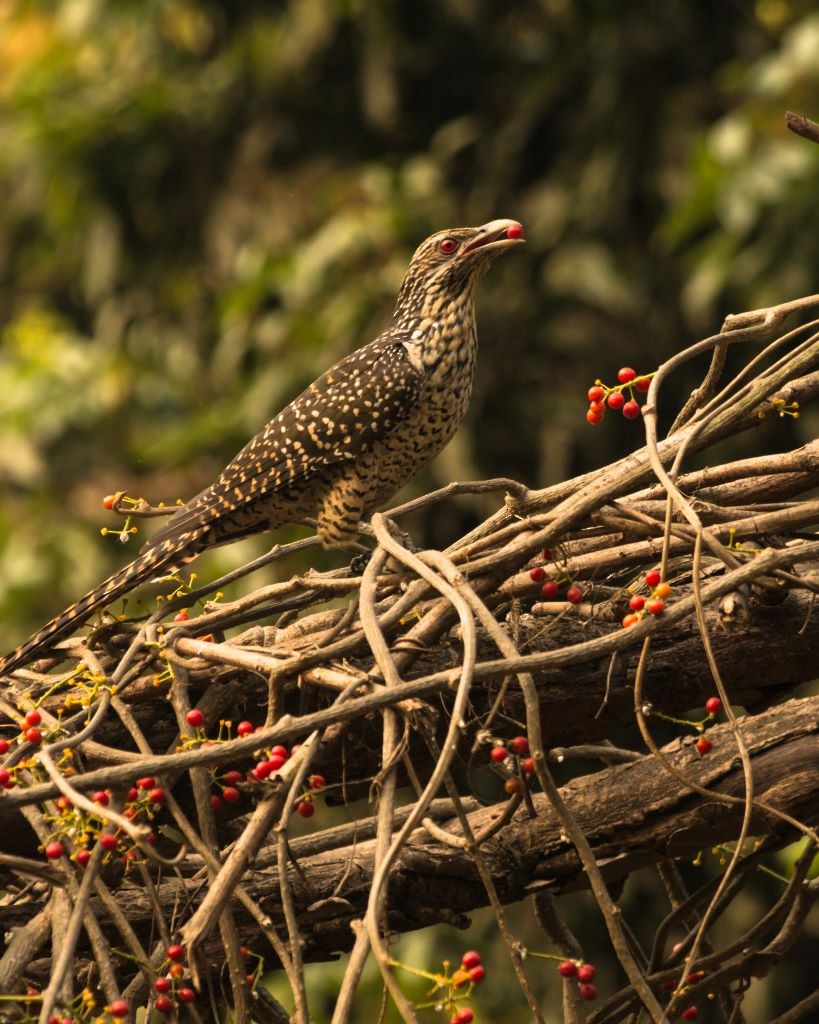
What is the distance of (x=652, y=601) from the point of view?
2525 mm

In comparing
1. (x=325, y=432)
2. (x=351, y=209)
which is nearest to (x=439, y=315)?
(x=325, y=432)

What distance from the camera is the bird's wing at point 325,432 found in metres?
4.30

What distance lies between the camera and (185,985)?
2732 mm

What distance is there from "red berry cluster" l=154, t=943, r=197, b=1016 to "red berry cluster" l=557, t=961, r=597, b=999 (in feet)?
1.96

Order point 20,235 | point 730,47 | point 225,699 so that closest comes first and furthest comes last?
point 225,699 → point 730,47 → point 20,235

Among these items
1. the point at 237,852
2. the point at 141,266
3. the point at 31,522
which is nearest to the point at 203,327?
the point at 141,266

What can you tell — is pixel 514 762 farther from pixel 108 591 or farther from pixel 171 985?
pixel 108 591

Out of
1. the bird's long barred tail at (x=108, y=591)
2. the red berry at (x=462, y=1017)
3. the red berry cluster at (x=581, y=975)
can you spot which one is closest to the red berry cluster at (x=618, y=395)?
the red berry cluster at (x=581, y=975)

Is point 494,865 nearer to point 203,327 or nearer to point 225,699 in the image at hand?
point 225,699

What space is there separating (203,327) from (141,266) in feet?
2.14

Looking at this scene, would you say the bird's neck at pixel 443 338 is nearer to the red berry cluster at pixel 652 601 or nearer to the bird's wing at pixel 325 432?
the bird's wing at pixel 325 432

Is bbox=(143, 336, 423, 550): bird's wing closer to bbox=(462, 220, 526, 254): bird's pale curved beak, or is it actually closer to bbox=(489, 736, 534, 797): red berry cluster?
bbox=(462, 220, 526, 254): bird's pale curved beak

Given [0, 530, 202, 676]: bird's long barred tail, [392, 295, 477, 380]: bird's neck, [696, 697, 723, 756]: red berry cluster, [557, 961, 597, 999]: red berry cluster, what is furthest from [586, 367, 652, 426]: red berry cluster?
[392, 295, 477, 380]: bird's neck

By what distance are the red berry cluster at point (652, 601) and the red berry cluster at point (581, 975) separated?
56cm
